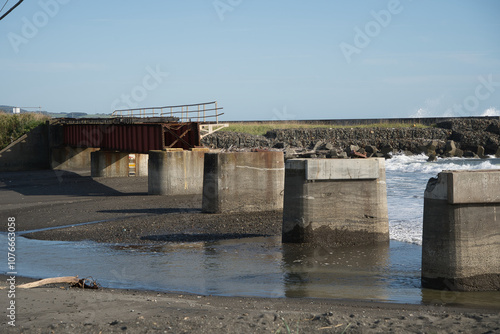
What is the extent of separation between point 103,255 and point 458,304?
826 cm

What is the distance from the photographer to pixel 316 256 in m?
13.9

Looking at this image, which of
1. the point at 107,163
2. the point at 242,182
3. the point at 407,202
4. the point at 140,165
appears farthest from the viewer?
the point at 140,165

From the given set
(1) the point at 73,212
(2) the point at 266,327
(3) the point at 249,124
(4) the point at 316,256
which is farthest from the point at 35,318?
(3) the point at 249,124

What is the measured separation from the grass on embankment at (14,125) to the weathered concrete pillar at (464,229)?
4092cm

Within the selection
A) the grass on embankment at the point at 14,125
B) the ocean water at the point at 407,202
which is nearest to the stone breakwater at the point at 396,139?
the ocean water at the point at 407,202

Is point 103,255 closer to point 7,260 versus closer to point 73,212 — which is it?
point 7,260

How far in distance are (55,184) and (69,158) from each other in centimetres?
943

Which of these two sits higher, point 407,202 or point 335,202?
point 335,202

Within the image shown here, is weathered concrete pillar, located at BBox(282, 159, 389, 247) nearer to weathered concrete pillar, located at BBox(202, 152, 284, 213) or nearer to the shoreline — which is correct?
the shoreline

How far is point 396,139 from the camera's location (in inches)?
2835

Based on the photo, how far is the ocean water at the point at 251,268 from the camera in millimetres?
10641

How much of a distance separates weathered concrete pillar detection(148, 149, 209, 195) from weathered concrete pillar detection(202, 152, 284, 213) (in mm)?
6441

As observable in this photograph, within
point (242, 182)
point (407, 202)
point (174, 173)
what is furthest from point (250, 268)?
point (174, 173)

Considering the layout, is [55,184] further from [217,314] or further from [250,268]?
[217,314]
